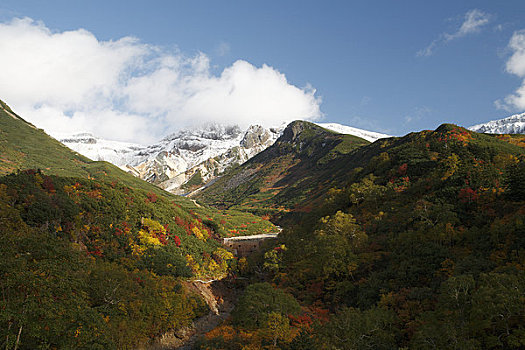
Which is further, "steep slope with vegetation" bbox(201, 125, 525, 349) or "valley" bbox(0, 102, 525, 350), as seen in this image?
"steep slope with vegetation" bbox(201, 125, 525, 349)

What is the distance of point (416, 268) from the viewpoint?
36.1m

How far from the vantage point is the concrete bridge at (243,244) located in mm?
96812

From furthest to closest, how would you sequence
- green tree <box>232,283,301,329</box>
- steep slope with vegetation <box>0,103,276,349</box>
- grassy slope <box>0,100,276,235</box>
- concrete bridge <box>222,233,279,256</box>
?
grassy slope <box>0,100,276,235</box>
concrete bridge <box>222,233,279,256</box>
green tree <box>232,283,301,329</box>
steep slope with vegetation <box>0,103,276,349</box>

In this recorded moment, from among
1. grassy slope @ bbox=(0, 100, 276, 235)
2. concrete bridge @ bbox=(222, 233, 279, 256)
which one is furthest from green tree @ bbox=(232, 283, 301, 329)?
grassy slope @ bbox=(0, 100, 276, 235)

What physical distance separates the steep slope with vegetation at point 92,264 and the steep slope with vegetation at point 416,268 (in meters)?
10.8

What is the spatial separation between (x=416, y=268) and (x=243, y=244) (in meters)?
74.3

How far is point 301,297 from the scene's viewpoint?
4650cm

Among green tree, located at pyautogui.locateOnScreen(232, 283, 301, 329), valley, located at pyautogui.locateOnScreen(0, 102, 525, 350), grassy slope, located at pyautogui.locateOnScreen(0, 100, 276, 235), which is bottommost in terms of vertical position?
green tree, located at pyautogui.locateOnScreen(232, 283, 301, 329)

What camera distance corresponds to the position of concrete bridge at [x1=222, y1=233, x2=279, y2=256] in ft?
318

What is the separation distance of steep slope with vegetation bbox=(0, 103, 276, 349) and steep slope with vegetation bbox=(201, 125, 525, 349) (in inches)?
426

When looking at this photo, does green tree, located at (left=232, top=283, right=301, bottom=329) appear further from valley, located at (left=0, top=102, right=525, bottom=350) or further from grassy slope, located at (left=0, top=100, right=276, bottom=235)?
grassy slope, located at (left=0, top=100, right=276, bottom=235)

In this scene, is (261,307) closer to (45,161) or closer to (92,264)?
(92,264)

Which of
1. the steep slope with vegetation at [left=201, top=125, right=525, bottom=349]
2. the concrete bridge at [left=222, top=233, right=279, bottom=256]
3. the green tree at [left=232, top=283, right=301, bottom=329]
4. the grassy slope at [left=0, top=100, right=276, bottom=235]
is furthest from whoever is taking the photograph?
the grassy slope at [left=0, top=100, right=276, bottom=235]

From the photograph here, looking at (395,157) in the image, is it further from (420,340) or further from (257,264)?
(420,340)
